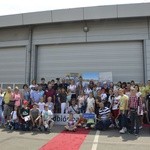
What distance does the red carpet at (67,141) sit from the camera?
7959 mm

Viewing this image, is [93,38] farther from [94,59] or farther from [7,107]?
[7,107]

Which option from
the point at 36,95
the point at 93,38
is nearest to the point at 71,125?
the point at 36,95

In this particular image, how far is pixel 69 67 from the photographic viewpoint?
16.1m

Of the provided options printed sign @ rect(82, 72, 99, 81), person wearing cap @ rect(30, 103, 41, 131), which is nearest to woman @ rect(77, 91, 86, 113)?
person wearing cap @ rect(30, 103, 41, 131)

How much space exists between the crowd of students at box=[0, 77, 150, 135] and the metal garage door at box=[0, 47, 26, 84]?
14.2 feet

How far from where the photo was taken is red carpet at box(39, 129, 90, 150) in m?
7.96

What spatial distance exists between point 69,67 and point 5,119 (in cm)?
540

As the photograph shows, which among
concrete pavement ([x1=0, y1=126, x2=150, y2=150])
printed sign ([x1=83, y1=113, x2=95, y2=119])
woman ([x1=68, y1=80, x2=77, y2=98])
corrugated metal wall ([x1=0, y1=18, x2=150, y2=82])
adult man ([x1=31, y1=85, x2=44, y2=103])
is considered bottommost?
concrete pavement ([x1=0, y1=126, x2=150, y2=150])

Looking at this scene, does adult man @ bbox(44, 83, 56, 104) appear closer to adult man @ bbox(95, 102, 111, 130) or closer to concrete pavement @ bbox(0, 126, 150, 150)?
concrete pavement @ bbox(0, 126, 150, 150)

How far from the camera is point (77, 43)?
53.1 ft

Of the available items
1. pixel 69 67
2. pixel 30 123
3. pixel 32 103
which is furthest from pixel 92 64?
pixel 30 123

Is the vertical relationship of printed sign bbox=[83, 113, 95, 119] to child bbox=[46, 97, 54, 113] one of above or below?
below

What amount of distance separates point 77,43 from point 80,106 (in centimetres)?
529

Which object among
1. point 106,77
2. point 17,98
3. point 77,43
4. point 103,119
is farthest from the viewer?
point 77,43
